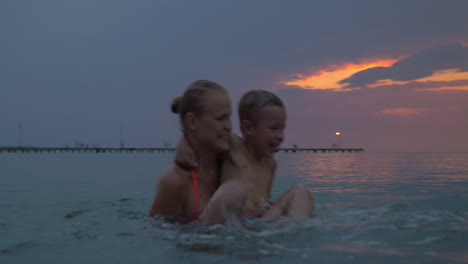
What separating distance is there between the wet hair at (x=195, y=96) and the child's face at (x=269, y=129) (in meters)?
0.45

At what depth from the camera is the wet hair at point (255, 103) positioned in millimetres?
3311

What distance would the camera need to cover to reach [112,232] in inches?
116

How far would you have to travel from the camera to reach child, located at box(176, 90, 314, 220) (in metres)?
3.16

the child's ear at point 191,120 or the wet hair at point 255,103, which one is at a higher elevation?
the wet hair at point 255,103

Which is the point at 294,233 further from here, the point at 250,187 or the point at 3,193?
the point at 3,193

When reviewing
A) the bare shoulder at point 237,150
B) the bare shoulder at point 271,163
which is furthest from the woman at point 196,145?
the bare shoulder at point 271,163

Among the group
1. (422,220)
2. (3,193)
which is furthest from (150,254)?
(3,193)

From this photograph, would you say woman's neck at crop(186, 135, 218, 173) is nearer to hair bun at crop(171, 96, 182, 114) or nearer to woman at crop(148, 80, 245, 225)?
woman at crop(148, 80, 245, 225)

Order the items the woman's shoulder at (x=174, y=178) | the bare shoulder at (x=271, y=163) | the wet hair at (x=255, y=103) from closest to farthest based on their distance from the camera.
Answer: the woman's shoulder at (x=174, y=178)
the wet hair at (x=255, y=103)
the bare shoulder at (x=271, y=163)

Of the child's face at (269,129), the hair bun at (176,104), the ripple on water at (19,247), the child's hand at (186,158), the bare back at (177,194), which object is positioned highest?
the hair bun at (176,104)

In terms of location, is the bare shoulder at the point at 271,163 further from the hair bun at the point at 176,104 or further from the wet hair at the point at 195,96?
the hair bun at the point at 176,104

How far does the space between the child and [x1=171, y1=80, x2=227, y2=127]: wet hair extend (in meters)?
0.42

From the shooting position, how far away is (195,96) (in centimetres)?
300

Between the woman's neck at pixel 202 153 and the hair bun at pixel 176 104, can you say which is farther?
the hair bun at pixel 176 104
